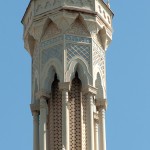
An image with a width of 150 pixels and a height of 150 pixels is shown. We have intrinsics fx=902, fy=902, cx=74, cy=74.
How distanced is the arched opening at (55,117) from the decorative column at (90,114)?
734 mm

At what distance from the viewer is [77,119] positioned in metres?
23.9

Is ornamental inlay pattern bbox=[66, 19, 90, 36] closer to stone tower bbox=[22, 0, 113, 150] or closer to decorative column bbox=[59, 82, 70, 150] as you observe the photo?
stone tower bbox=[22, 0, 113, 150]

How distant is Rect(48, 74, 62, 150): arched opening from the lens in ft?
77.4

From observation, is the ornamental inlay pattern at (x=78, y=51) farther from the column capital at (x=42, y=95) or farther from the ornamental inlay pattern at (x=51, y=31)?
the column capital at (x=42, y=95)

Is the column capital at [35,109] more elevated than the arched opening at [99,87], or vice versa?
the arched opening at [99,87]

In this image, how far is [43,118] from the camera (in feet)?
78.4

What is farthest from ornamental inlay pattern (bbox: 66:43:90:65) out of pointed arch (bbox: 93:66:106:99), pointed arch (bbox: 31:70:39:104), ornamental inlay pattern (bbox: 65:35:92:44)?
pointed arch (bbox: 31:70:39:104)

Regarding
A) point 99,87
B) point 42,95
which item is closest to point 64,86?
point 42,95

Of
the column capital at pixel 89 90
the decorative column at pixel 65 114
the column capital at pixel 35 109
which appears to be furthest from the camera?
the column capital at pixel 35 109

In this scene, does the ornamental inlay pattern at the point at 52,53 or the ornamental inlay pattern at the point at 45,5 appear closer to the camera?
the ornamental inlay pattern at the point at 52,53

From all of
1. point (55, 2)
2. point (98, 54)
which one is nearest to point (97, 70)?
point (98, 54)

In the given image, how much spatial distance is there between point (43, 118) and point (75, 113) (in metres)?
0.86

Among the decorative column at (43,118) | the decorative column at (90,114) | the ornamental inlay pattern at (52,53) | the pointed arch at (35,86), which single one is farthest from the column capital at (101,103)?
the pointed arch at (35,86)

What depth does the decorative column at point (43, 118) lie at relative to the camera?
77.2 feet
